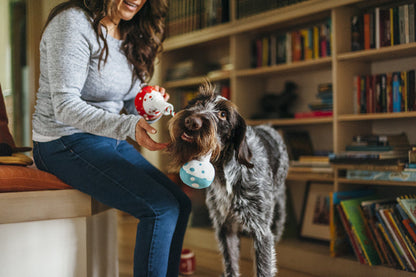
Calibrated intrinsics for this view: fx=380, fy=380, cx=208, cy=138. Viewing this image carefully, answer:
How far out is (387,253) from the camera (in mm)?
1805

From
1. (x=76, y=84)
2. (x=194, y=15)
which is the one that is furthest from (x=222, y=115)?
(x=194, y=15)

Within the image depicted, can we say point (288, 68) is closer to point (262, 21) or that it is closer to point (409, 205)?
point (262, 21)

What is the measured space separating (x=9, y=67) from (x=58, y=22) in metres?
2.74

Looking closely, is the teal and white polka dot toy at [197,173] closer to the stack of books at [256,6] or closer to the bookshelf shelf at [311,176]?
the bookshelf shelf at [311,176]

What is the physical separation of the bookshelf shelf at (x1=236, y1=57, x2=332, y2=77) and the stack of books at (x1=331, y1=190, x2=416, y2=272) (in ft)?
2.61

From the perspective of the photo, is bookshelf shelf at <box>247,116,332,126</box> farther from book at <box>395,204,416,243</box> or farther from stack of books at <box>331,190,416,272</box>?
book at <box>395,204,416,243</box>

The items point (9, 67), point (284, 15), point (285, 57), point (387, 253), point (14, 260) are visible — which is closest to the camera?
point (14, 260)

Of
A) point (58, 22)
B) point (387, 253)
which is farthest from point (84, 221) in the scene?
point (387, 253)

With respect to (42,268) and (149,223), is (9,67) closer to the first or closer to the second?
(42,268)

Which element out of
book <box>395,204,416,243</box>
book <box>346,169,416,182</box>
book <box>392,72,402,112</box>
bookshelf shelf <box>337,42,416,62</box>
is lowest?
book <box>395,204,416,243</box>

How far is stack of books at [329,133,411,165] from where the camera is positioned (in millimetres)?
1853

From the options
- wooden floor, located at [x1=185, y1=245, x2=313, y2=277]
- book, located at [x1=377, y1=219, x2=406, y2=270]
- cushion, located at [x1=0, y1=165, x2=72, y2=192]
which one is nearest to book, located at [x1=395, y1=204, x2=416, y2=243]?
book, located at [x1=377, y1=219, x2=406, y2=270]

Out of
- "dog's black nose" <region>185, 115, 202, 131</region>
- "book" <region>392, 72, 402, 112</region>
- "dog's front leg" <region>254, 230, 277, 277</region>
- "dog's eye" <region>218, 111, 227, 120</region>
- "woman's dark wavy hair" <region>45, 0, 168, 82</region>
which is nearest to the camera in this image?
"dog's black nose" <region>185, 115, 202, 131</region>

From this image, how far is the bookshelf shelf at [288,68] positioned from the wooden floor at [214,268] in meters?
1.23
